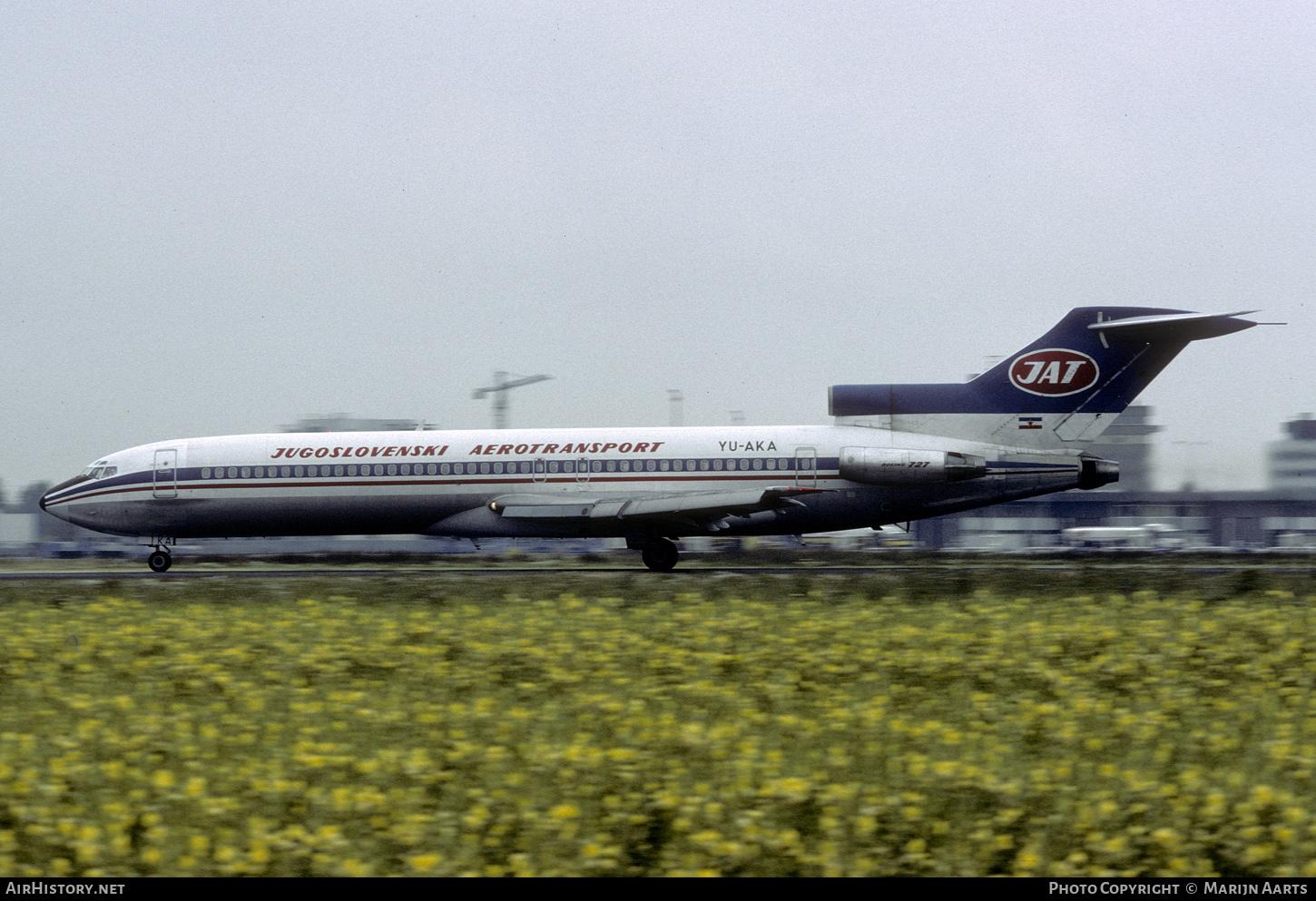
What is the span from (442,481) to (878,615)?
15.3m

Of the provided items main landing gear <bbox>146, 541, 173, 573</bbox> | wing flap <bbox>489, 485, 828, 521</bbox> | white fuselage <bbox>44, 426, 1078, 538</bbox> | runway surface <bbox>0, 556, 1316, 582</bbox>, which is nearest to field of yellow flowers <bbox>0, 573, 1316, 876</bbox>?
runway surface <bbox>0, 556, 1316, 582</bbox>

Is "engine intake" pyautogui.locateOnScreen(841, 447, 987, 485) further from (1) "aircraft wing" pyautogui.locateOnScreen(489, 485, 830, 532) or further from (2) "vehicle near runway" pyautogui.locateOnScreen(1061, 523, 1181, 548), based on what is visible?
(2) "vehicle near runway" pyautogui.locateOnScreen(1061, 523, 1181, 548)

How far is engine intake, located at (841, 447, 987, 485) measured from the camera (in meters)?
25.3

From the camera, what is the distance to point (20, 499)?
89.2m

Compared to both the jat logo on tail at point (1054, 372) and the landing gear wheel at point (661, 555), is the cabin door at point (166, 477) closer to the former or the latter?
the landing gear wheel at point (661, 555)

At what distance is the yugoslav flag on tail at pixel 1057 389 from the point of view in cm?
2597

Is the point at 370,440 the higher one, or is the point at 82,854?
the point at 370,440

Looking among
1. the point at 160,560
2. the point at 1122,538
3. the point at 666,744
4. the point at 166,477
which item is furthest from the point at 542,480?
the point at 1122,538

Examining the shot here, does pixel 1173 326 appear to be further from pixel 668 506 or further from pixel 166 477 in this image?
pixel 166 477

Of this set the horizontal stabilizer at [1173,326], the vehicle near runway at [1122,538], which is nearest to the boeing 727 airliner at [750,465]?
the horizontal stabilizer at [1173,326]

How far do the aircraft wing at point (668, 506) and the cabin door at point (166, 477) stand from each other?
25.4 feet

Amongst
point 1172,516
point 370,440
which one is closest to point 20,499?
point 370,440

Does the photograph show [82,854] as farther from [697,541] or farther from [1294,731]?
[697,541]
